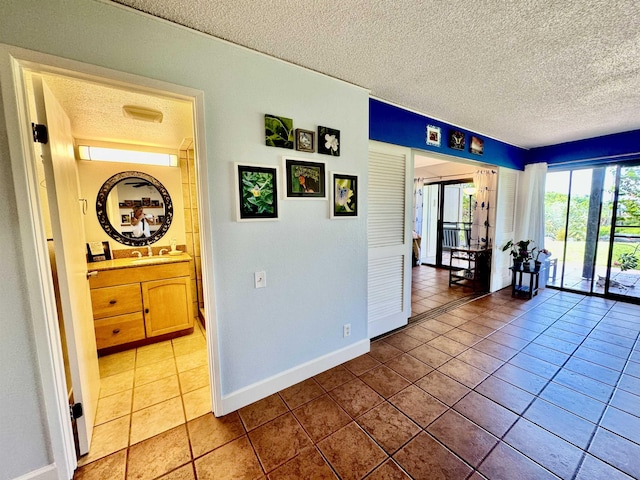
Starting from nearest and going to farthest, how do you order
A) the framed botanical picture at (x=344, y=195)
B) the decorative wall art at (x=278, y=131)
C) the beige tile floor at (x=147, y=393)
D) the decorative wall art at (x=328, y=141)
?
the beige tile floor at (x=147, y=393)
the decorative wall art at (x=278, y=131)
the decorative wall art at (x=328, y=141)
the framed botanical picture at (x=344, y=195)

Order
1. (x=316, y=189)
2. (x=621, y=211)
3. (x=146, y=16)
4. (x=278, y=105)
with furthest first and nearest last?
(x=621, y=211), (x=316, y=189), (x=278, y=105), (x=146, y=16)

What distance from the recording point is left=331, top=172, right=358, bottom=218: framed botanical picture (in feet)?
7.17

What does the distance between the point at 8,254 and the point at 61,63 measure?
0.95 m

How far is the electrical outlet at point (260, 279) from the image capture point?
6.17 ft

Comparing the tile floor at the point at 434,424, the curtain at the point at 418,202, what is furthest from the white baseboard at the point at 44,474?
the curtain at the point at 418,202

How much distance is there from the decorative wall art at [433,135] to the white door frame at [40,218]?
2682 mm

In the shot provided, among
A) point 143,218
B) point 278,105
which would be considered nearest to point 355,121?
point 278,105

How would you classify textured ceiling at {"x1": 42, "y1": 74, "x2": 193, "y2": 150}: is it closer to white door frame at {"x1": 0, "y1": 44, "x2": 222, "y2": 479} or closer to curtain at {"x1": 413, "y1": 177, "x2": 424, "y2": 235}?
white door frame at {"x1": 0, "y1": 44, "x2": 222, "y2": 479}

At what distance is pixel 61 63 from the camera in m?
1.25

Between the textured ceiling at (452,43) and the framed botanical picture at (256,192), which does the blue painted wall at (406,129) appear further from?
the framed botanical picture at (256,192)

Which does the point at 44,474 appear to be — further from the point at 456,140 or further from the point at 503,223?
the point at 503,223

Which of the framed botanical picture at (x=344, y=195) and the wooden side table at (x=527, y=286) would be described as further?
the wooden side table at (x=527, y=286)

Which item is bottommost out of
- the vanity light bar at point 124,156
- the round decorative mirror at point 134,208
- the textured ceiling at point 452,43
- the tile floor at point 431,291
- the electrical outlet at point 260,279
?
the tile floor at point 431,291

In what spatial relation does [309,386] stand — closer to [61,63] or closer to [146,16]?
[61,63]
